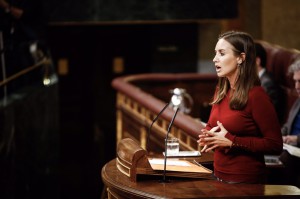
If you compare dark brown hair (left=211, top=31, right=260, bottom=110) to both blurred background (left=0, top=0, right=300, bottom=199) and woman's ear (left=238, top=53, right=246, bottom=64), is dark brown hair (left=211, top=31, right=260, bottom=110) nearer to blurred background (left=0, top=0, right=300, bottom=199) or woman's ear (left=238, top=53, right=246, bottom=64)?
woman's ear (left=238, top=53, right=246, bottom=64)

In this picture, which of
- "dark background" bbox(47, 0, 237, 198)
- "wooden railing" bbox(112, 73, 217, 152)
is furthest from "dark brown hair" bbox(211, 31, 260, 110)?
"dark background" bbox(47, 0, 237, 198)

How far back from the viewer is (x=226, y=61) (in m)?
3.31

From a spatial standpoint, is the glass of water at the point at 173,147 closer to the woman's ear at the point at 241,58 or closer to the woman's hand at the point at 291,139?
the woman's ear at the point at 241,58

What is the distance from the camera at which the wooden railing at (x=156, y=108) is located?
16.4 ft

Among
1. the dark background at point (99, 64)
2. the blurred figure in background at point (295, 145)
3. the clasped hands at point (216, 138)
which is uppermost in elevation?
the clasped hands at point (216, 138)

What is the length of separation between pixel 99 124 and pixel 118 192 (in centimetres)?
749

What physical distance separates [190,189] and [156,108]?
108 inches

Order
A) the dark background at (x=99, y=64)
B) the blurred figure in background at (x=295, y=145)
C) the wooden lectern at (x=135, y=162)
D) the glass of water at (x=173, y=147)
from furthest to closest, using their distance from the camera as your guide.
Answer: the dark background at (x=99, y=64) < the blurred figure in background at (x=295, y=145) < the glass of water at (x=173, y=147) < the wooden lectern at (x=135, y=162)

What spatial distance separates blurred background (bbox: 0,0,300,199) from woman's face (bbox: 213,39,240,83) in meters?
2.38

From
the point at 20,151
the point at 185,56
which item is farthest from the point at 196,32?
the point at 20,151

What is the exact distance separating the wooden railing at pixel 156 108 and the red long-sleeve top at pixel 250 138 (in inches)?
46.4

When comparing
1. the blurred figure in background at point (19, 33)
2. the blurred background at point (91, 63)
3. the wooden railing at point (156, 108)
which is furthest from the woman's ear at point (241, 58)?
the blurred figure in background at point (19, 33)

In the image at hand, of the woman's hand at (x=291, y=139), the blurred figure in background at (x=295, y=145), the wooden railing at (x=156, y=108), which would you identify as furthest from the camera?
the wooden railing at (x=156, y=108)

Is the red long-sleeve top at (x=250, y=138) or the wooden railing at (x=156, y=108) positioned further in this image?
the wooden railing at (x=156, y=108)
